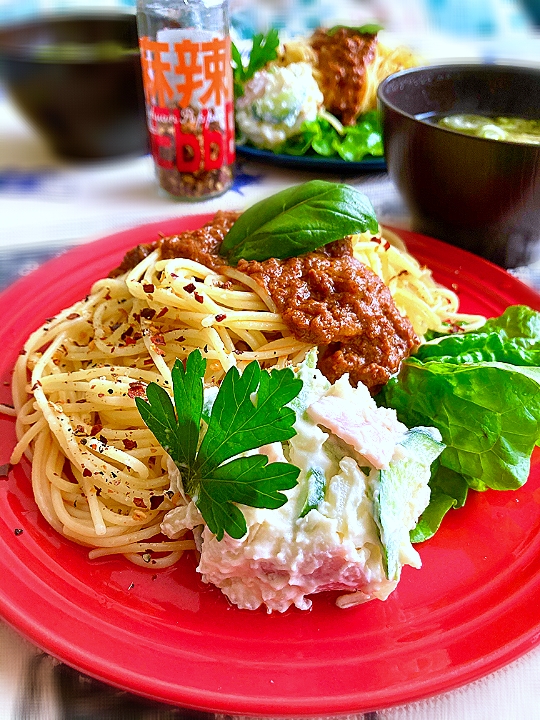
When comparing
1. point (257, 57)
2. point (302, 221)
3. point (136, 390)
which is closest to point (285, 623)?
point (136, 390)

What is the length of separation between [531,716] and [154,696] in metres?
0.85

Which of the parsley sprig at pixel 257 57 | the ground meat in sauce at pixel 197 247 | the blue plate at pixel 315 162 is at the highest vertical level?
the parsley sprig at pixel 257 57

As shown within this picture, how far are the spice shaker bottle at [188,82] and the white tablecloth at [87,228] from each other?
12.2 inches

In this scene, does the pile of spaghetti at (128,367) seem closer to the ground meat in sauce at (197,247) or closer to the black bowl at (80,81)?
the ground meat in sauce at (197,247)

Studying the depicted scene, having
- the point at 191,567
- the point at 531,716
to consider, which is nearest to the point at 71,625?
the point at 191,567

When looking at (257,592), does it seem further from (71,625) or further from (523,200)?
(523,200)

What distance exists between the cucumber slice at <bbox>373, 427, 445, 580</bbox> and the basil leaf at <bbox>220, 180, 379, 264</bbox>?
2.66 feet

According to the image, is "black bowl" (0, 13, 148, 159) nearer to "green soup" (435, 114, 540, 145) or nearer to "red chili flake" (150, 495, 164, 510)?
"green soup" (435, 114, 540, 145)

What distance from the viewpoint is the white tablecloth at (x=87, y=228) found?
5.08 ft

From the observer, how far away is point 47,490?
202 cm

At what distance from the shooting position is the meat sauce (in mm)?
2252

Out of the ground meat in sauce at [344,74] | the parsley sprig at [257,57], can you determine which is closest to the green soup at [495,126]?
the ground meat in sauce at [344,74]

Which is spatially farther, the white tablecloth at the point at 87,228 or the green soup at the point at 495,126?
the green soup at the point at 495,126

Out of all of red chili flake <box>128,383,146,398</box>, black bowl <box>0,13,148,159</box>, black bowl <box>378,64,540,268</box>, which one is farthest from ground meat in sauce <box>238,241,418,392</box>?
black bowl <box>0,13,148,159</box>
